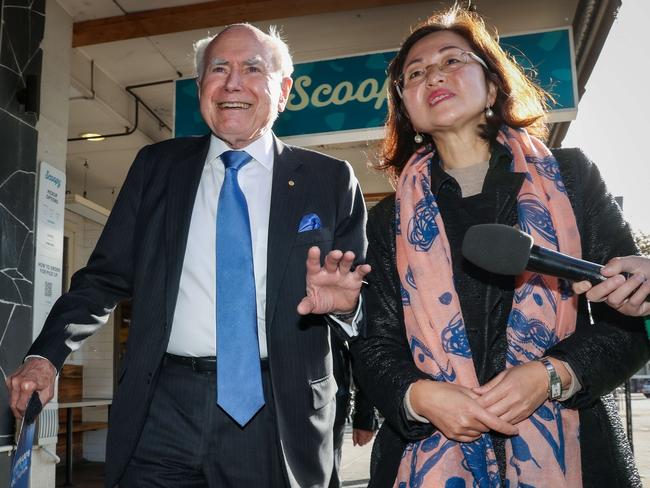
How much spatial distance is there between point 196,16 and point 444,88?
4.01 m

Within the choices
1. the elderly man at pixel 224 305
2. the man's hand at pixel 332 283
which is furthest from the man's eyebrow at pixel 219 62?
the man's hand at pixel 332 283

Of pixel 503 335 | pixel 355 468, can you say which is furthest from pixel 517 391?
pixel 355 468

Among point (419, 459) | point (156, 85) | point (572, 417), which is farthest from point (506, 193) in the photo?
point (156, 85)

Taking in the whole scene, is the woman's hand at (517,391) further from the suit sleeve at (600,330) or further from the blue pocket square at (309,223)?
the blue pocket square at (309,223)

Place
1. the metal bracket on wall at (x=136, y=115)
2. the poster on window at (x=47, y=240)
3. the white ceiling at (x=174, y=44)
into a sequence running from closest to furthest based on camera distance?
1. the poster on window at (x=47, y=240)
2. the white ceiling at (x=174, y=44)
3. the metal bracket on wall at (x=136, y=115)

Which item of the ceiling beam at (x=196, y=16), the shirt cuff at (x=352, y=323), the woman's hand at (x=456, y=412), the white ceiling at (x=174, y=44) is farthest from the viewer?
the white ceiling at (x=174, y=44)

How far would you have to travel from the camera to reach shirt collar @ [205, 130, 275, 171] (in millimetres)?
2307

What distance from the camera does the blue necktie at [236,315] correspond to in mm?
1889

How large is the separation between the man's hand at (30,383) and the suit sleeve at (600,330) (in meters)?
1.35

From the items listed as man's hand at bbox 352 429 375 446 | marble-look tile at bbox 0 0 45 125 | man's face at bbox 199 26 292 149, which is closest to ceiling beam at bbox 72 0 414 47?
marble-look tile at bbox 0 0 45 125

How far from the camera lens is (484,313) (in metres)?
1.81

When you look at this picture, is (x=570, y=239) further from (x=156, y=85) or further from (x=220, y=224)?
(x=156, y=85)

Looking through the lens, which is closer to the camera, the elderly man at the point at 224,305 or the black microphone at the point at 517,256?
the black microphone at the point at 517,256

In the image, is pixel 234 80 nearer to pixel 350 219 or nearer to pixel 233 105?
pixel 233 105
